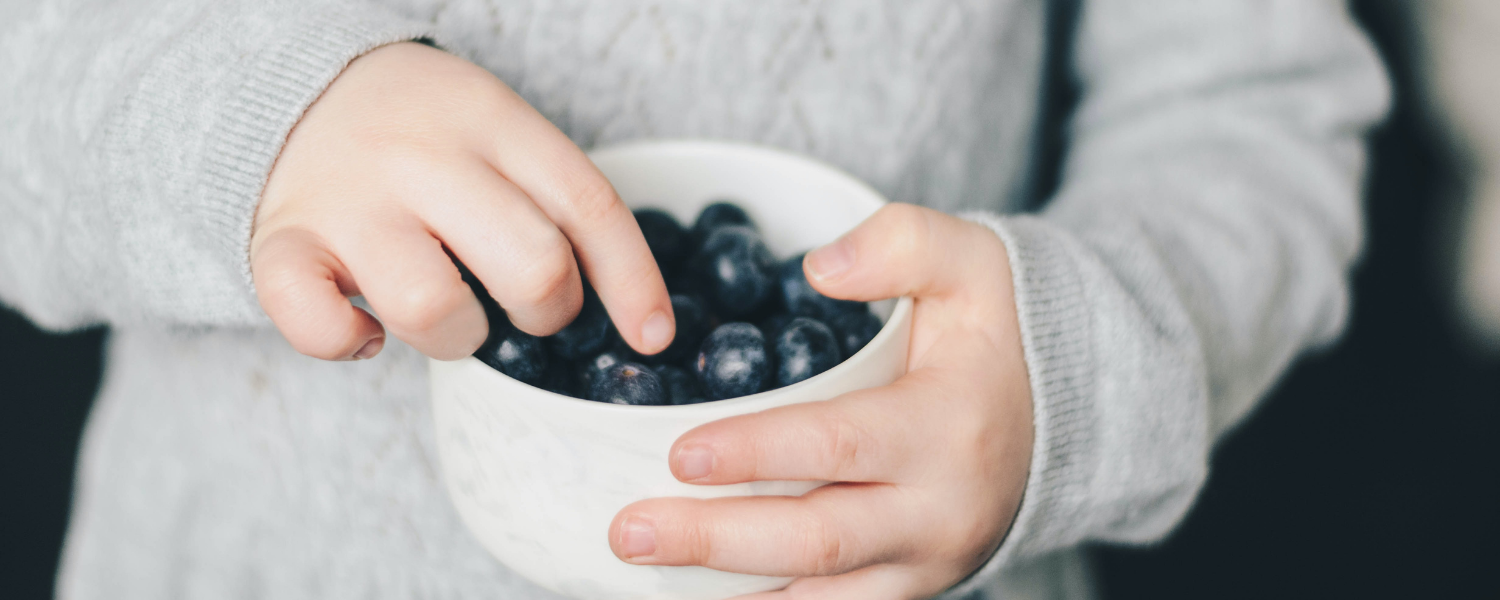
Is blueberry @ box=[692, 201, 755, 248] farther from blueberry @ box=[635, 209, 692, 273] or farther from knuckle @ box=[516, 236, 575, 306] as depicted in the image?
knuckle @ box=[516, 236, 575, 306]

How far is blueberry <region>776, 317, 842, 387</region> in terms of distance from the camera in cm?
40

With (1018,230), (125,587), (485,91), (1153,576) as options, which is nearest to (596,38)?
(485,91)

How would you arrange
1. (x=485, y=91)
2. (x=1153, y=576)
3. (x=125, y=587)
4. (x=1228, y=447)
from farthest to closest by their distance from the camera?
(x=1228, y=447)
(x=1153, y=576)
(x=125, y=587)
(x=485, y=91)

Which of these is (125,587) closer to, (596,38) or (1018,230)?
(596,38)

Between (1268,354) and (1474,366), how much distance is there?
129cm

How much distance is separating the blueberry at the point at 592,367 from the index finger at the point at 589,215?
0.03 m

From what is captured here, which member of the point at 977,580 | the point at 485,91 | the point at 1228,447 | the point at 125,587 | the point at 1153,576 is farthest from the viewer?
the point at 1228,447

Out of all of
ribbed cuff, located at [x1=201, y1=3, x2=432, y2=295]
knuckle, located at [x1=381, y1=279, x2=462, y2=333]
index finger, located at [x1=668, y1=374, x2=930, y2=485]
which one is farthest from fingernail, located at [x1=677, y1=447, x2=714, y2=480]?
ribbed cuff, located at [x1=201, y1=3, x2=432, y2=295]

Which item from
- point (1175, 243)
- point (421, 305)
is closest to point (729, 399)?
point (421, 305)

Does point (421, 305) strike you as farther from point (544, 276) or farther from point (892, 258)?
point (892, 258)

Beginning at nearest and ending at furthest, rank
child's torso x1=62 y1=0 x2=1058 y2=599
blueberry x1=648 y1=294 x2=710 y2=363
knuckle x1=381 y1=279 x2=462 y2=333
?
1. knuckle x1=381 y1=279 x2=462 y2=333
2. blueberry x1=648 y1=294 x2=710 y2=363
3. child's torso x1=62 y1=0 x2=1058 y2=599

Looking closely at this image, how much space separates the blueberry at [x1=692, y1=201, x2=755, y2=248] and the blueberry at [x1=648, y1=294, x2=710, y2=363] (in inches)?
1.9

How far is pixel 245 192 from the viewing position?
0.38 meters

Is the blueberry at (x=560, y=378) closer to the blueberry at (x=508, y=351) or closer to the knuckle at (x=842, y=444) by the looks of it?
the blueberry at (x=508, y=351)
